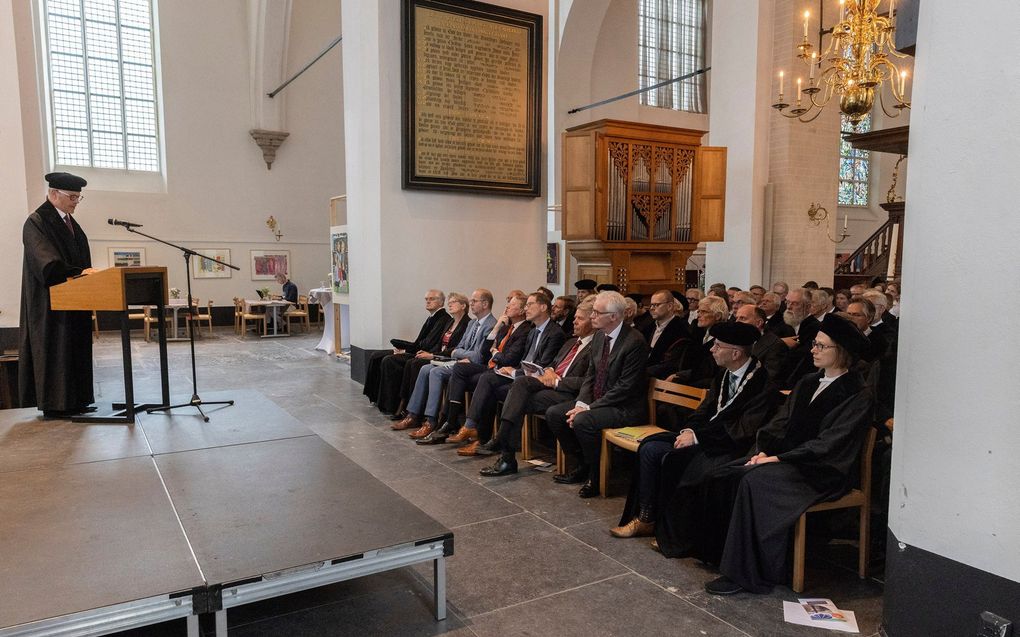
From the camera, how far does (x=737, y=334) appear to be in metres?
3.72

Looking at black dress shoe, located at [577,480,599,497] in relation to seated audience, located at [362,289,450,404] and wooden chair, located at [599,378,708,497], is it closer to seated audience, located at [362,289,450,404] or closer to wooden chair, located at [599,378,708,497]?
wooden chair, located at [599,378,708,497]

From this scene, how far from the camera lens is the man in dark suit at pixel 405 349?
6.82 meters

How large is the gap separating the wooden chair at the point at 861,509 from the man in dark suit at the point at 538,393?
1.99 metres

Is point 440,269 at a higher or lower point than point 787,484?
higher

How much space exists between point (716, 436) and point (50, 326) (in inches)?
171

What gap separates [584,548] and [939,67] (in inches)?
106

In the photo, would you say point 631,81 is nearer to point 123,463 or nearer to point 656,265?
point 656,265

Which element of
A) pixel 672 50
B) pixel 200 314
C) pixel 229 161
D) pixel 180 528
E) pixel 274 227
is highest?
pixel 672 50

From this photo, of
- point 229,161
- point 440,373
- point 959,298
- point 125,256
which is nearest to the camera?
point 959,298

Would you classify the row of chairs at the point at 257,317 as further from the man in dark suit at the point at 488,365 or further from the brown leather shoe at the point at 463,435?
the brown leather shoe at the point at 463,435

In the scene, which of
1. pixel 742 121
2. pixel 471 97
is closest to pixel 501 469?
pixel 471 97

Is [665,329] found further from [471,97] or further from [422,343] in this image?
[471,97]

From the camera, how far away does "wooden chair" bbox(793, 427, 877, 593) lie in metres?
3.18

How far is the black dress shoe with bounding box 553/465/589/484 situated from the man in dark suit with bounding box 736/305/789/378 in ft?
4.61
